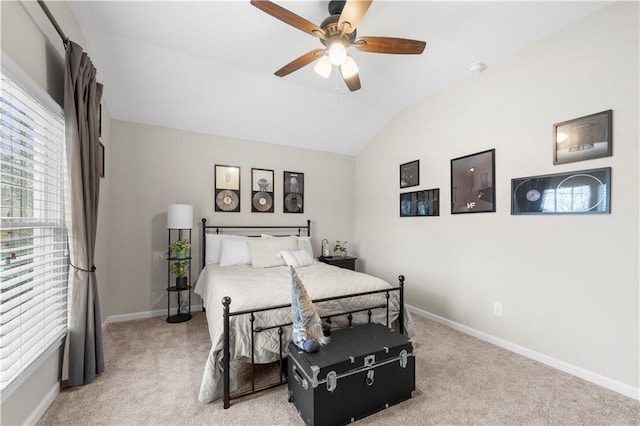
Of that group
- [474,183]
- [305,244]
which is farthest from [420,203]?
[305,244]

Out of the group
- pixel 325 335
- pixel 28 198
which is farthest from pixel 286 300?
pixel 28 198

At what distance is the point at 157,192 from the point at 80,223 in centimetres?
173

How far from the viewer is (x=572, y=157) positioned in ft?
7.73

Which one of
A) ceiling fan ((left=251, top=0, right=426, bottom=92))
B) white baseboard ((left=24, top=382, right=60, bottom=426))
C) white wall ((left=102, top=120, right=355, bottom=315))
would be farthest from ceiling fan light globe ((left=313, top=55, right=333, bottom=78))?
white baseboard ((left=24, top=382, right=60, bottom=426))

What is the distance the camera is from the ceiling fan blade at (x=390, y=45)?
2018 millimetres

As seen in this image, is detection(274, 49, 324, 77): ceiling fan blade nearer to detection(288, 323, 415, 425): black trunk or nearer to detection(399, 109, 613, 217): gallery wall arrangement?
detection(399, 109, 613, 217): gallery wall arrangement

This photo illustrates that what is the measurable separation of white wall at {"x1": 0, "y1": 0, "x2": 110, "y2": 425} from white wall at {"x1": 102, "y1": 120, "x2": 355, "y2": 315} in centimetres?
145

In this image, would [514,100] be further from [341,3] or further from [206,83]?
[206,83]

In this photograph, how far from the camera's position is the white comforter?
1.96 m

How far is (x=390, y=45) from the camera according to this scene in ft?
6.81

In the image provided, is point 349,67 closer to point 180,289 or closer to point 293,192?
point 293,192

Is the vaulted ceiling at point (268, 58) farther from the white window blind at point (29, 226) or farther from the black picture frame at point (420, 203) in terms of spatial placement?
the black picture frame at point (420, 203)

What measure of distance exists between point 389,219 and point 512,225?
5.72ft

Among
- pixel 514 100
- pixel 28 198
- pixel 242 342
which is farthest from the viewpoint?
pixel 514 100
